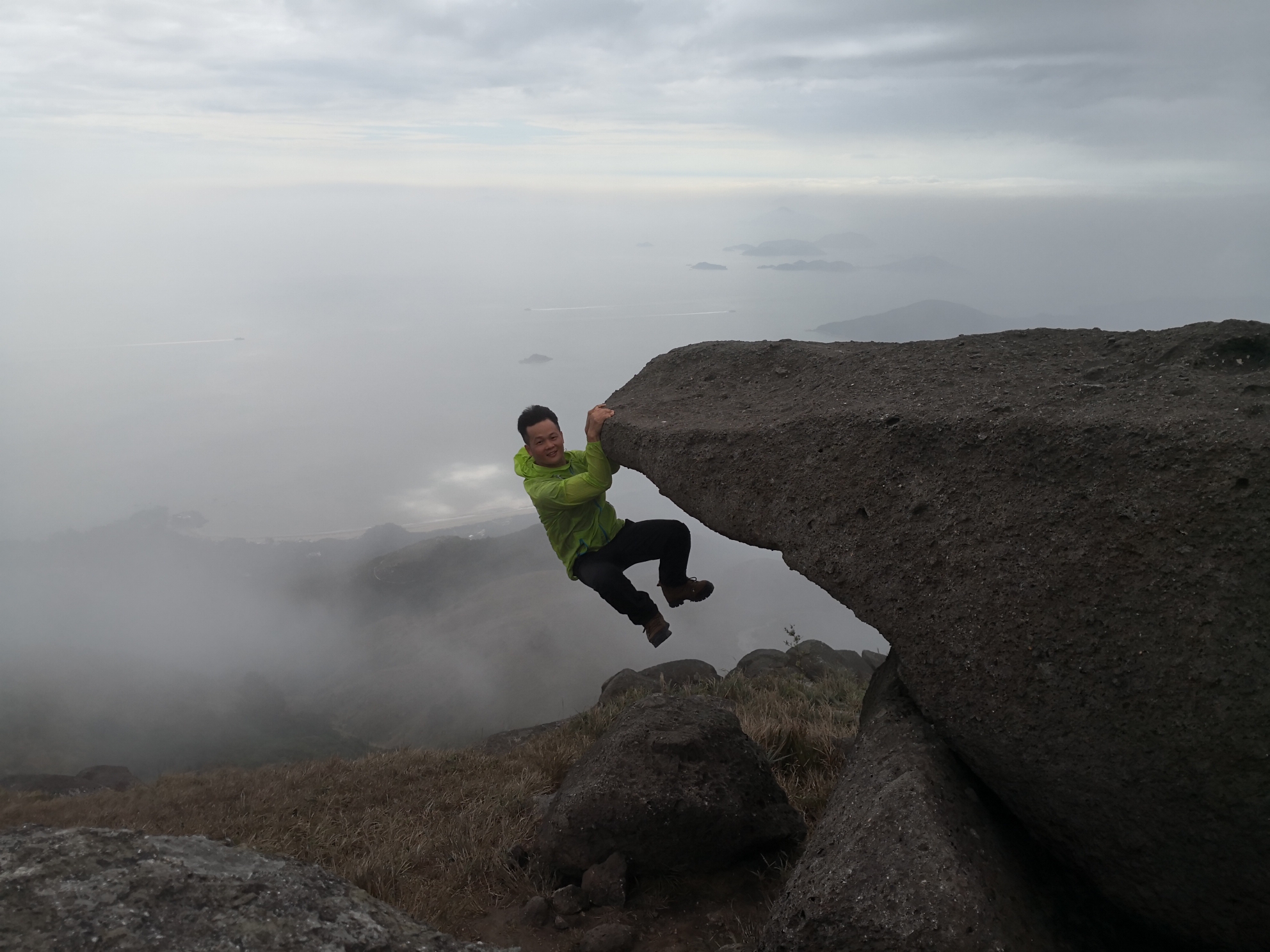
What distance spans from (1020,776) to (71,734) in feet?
194

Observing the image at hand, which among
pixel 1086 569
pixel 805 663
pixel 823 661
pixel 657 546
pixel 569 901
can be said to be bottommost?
pixel 823 661

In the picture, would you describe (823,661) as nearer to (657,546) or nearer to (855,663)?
(855,663)

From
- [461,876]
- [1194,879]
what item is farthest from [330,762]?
[1194,879]

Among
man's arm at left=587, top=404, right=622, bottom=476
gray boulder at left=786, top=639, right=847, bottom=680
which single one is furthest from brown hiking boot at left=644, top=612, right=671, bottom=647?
gray boulder at left=786, top=639, right=847, bottom=680

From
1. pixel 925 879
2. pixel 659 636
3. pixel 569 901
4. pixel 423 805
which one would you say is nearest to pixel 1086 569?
pixel 925 879

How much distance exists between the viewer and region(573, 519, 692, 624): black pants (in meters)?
6.48

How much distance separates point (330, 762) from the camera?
34.8 feet

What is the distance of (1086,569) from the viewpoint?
347cm

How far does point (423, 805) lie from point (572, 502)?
3.41 metres

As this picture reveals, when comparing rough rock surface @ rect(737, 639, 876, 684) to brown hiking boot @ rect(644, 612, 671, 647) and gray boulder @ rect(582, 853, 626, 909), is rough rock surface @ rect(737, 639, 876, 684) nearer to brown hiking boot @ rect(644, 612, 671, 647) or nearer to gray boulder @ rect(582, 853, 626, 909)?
brown hiking boot @ rect(644, 612, 671, 647)

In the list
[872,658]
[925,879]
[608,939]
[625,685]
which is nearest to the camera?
[925,879]

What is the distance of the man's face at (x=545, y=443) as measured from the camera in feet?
21.4

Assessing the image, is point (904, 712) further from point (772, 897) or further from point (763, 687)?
point (763, 687)

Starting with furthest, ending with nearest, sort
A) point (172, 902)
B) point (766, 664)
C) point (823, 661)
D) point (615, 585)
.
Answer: point (823, 661), point (766, 664), point (615, 585), point (172, 902)
